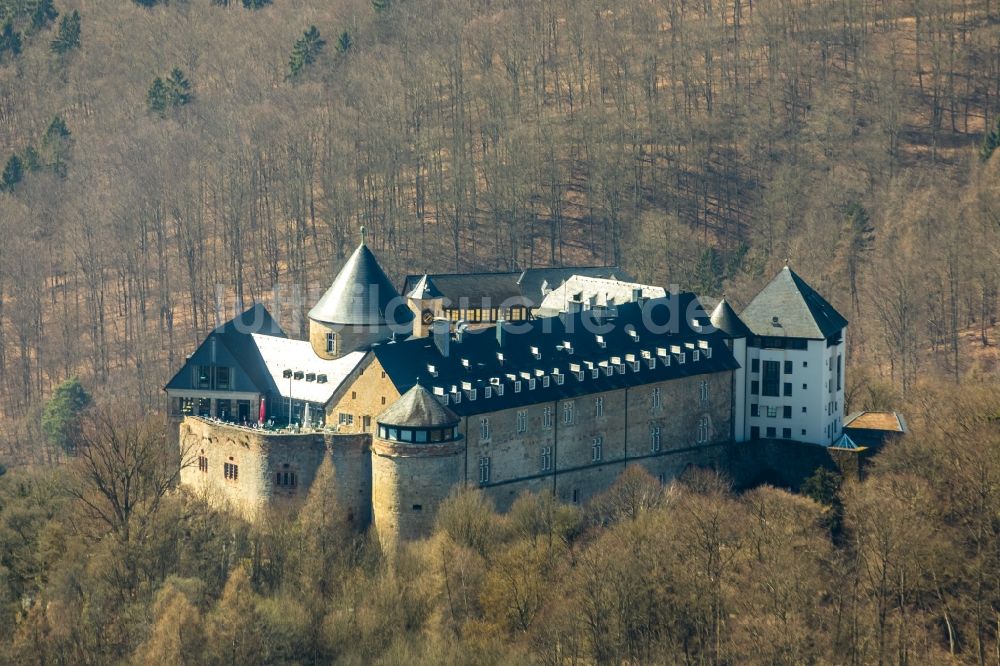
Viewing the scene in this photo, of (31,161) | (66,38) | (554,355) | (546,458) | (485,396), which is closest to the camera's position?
(485,396)

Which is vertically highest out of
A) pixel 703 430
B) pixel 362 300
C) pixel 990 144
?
pixel 990 144

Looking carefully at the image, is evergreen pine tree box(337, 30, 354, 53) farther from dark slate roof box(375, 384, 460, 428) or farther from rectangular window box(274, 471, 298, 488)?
dark slate roof box(375, 384, 460, 428)

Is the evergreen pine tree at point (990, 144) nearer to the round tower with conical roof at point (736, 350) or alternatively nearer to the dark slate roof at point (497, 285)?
the dark slate roof at point (497, 285)

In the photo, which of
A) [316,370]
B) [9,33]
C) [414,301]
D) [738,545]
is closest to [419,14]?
[9,33]

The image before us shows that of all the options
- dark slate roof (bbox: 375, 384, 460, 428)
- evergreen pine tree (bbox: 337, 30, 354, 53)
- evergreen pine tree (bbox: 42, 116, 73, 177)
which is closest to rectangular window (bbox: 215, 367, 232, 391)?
dark slate roof (bbox: 375, 384, 460, 428)

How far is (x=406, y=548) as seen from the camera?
88875 mm

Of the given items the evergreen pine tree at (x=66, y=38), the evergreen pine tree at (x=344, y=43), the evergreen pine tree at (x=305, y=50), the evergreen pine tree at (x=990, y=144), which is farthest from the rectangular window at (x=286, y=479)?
the evergreen pine tree at (x=66, y=38)

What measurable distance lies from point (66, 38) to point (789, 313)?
97.3m

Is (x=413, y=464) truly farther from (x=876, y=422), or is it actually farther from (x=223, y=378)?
(x=876, y=422)

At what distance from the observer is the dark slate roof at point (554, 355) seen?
299ft

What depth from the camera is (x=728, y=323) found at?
103 meters

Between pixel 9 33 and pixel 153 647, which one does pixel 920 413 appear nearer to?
pixel 153 647

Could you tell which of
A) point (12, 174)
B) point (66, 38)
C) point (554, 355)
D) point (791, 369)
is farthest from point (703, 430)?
point (66, 38)

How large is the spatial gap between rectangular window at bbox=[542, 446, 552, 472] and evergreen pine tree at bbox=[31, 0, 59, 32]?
350ft
